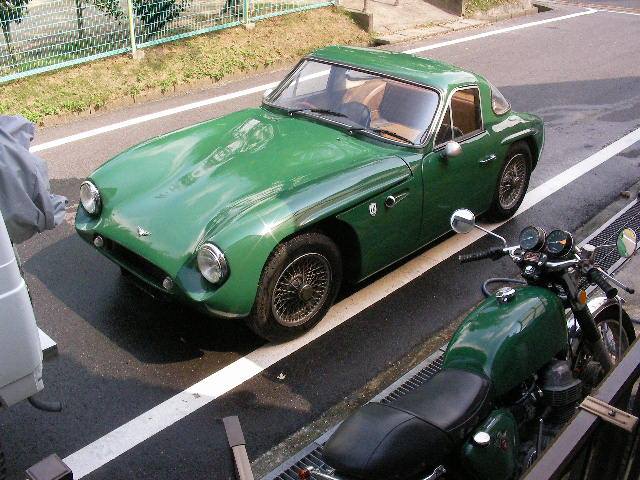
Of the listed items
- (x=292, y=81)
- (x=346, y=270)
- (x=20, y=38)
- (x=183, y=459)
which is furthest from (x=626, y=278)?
(x=20, y=38)

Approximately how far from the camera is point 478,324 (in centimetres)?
324

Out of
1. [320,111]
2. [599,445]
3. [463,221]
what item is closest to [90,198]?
[320,111]

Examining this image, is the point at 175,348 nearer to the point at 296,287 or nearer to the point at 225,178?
the point at 296,287

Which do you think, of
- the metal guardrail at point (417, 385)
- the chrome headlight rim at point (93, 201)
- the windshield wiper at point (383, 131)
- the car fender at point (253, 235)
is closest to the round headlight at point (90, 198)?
the chrome headlight rim at point (93, 201)

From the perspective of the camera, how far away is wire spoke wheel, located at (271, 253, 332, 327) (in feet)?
14.3

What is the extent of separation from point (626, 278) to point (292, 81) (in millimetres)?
3037

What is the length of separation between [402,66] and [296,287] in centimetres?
217

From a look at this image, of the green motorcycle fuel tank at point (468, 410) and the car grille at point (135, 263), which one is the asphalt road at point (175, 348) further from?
the green motorcycle fuel tank at point (468, 410)

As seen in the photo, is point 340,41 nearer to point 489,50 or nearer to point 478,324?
point 489,50

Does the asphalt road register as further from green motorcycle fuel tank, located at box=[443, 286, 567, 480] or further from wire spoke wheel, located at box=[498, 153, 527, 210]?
green motorcycle fuel tank, located at box=[443, 286, 567, 480]

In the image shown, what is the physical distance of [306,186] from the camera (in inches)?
175

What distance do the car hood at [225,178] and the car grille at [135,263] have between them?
0.33ft

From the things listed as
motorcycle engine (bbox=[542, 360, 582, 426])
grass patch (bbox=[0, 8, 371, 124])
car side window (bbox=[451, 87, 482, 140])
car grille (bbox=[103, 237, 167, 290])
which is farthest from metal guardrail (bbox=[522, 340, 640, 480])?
grass patch (bbox=[0, 8, 371, 124])

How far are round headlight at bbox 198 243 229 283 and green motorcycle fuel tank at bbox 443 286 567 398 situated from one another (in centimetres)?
140
